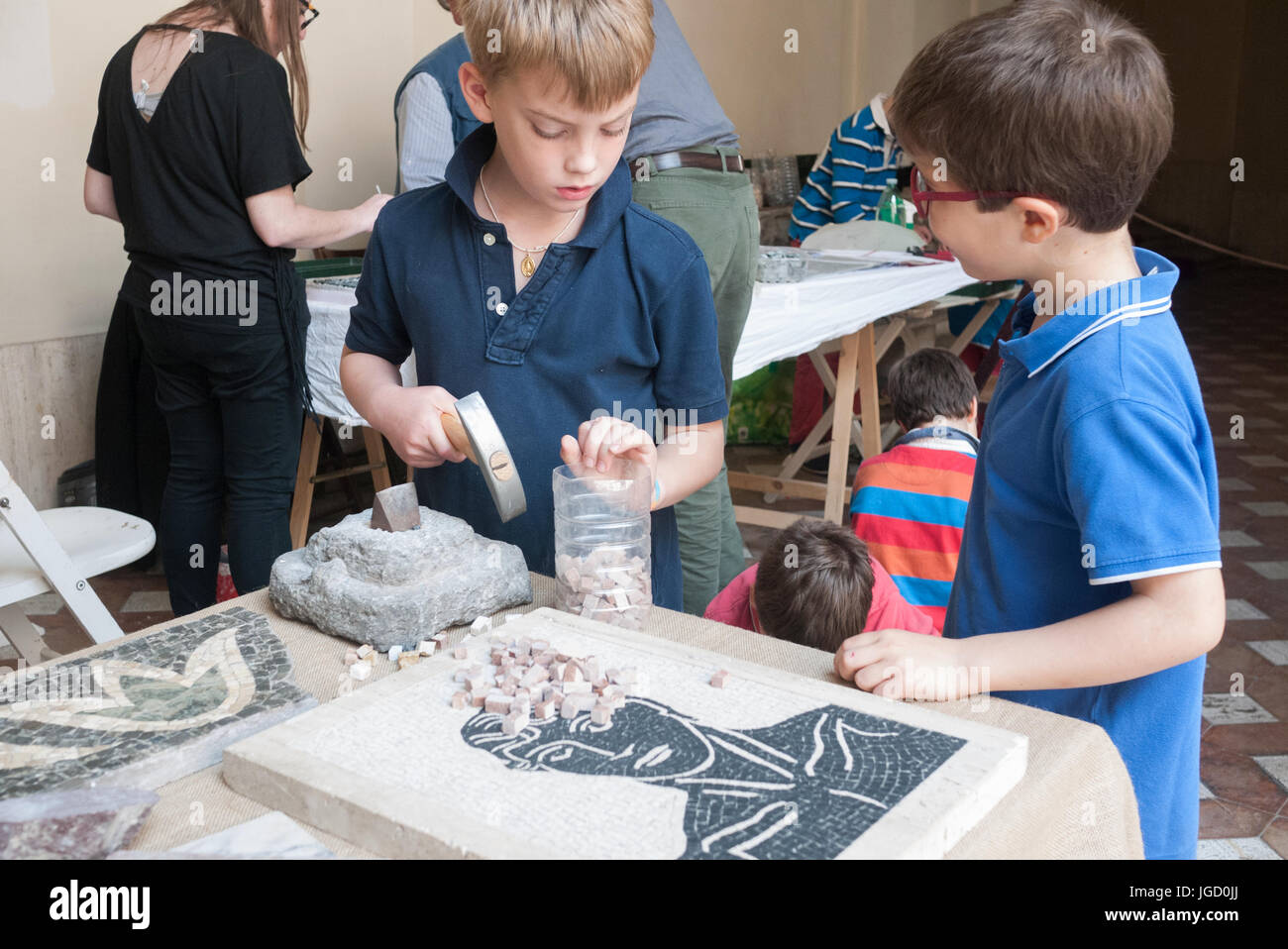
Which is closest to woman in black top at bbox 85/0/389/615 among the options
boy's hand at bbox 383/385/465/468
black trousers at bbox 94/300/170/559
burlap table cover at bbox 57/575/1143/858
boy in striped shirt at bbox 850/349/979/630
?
black trousers at bbox 94/300/170/559

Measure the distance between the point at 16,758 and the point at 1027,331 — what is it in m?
1.06

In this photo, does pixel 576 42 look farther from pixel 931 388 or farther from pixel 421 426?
pixel 931 388

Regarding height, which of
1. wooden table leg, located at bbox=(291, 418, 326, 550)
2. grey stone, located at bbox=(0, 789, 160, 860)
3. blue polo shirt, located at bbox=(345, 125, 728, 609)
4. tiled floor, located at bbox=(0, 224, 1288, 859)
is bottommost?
tiled floor, located at bbox=(0, 224, 1288, 859)

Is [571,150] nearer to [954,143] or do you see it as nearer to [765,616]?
[954,143]

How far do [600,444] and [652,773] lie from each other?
1.33ft

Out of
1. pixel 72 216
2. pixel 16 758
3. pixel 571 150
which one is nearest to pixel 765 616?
pixel 571 150

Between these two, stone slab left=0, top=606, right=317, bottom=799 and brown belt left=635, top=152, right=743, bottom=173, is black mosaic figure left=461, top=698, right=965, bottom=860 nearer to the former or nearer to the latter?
stone slab left=0, top=606, right=317, bottom=799

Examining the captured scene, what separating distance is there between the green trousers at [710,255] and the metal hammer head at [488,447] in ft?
4.51

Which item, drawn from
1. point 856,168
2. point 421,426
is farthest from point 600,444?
point 856,168

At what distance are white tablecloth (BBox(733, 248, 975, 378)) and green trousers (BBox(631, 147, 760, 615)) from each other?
9.9 inches

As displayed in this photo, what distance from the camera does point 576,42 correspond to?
47.7 inches

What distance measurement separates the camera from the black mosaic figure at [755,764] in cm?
82

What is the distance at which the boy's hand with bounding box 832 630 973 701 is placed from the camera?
1051 millimetres

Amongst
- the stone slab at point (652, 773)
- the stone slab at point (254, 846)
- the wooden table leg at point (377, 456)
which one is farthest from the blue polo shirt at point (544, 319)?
the wooden table leg at point (377, 456)
